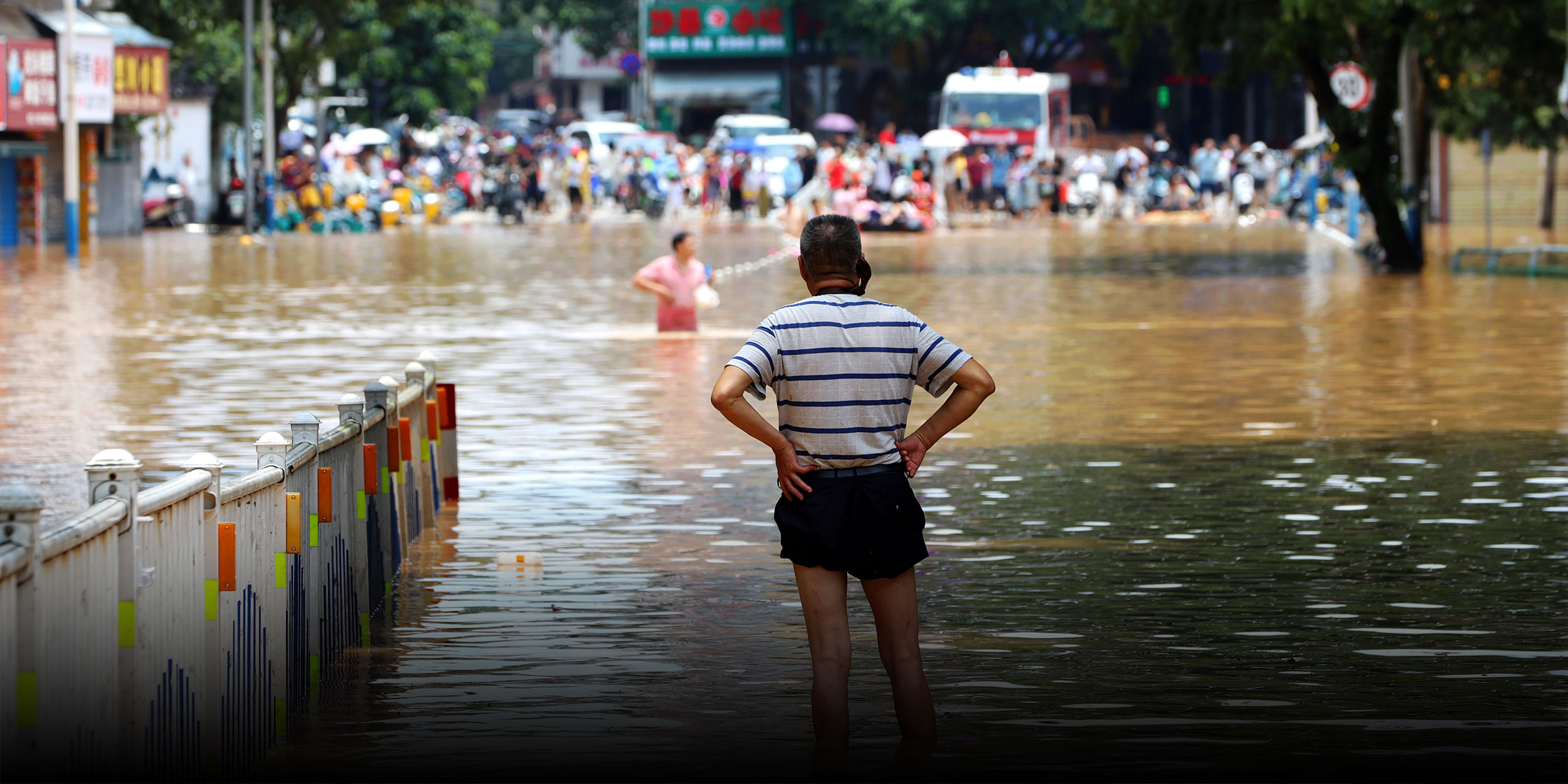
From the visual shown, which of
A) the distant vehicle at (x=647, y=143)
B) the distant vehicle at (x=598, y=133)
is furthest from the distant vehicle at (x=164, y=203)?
the distant vehicle at (x=598, y=133)

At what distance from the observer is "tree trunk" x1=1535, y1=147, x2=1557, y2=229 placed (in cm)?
4366

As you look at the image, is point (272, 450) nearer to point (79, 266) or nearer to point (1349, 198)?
point (79, 266)

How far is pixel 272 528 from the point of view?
6.08m

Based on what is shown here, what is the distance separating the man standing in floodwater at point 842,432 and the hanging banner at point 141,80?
3723 centimetres

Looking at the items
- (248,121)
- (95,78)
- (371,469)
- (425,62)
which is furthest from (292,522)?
(425,62)

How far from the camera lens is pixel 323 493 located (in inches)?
265

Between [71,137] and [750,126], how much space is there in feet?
107

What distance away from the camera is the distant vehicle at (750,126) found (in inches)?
2640

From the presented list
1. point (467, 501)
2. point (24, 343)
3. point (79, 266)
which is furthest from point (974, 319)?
point (79, 266)

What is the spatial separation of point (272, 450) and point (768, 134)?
61632 mm

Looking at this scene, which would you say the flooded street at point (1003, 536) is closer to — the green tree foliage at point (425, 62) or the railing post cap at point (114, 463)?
the railing post cap at point (114, 463)

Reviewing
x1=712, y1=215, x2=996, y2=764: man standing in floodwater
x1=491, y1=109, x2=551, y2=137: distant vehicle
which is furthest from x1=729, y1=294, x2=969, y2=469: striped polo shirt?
x1=491, y1=109, x2=551, y2=137: distant vehicle

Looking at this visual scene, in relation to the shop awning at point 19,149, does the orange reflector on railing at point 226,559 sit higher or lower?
lower

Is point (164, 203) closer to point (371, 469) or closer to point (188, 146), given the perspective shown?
point (188, 146)
